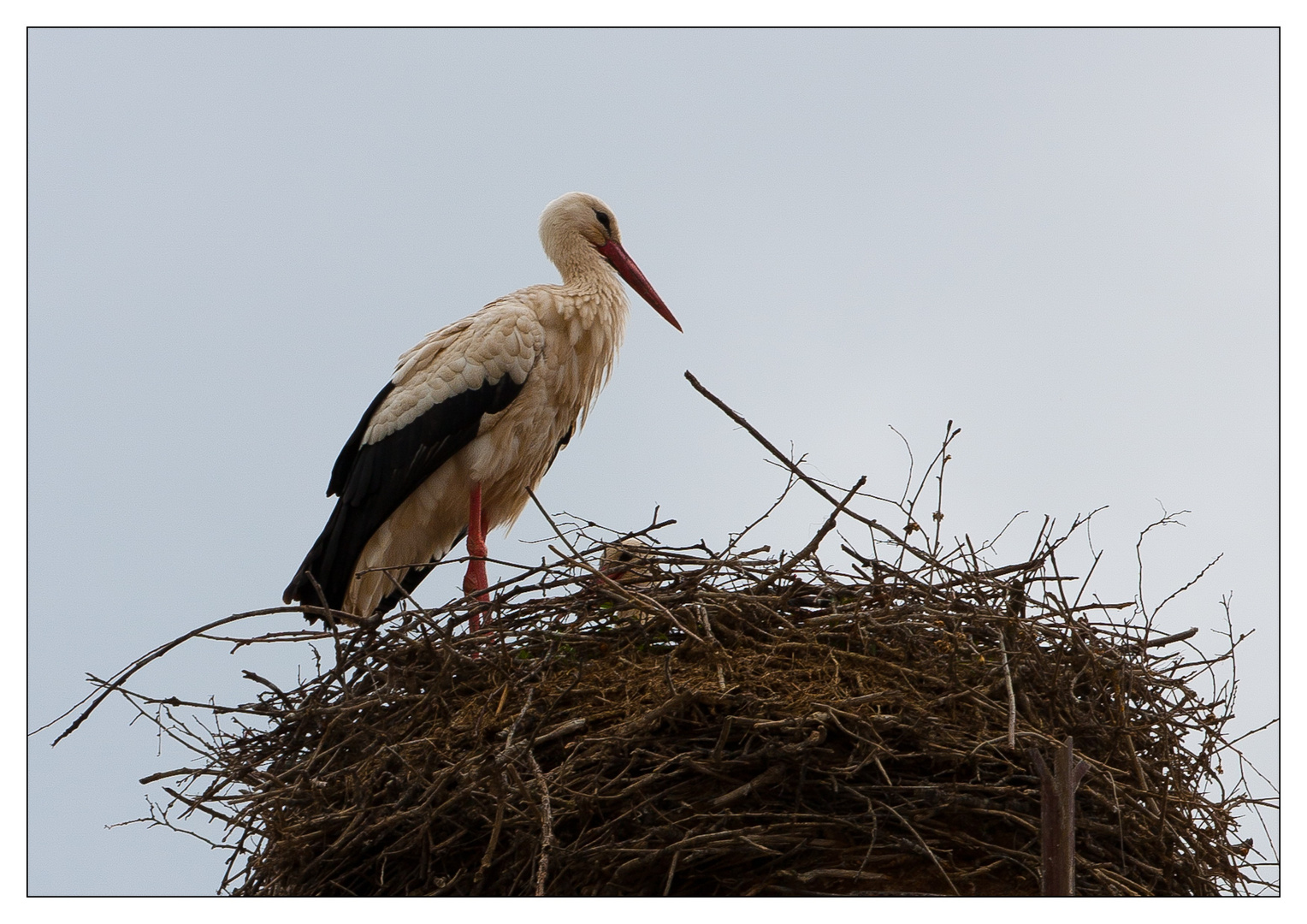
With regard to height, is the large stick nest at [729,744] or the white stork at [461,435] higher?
the white stork at [461,435]

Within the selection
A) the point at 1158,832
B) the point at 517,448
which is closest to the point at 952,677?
the point at 1158,832

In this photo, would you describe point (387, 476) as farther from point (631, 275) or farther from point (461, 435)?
point (631, 275)

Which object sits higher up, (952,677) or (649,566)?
(649,566)

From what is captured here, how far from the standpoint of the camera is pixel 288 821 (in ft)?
11.9

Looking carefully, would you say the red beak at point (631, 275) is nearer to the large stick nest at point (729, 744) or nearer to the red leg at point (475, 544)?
the red leg at point (475, 544)

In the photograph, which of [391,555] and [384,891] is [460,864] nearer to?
[384,891]

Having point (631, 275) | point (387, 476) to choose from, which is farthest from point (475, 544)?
point (631, 275)

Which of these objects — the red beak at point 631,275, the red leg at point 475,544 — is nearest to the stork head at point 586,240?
the red beak at point 631,275

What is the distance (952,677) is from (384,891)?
1434 millimetres

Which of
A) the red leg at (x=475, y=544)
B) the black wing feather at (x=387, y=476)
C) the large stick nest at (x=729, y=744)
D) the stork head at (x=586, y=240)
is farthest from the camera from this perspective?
the stork head at (x=586, y=240)

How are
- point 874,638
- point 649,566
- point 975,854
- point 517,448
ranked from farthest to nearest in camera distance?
point 517,448 → point 649,566 → point 874,638 → point 975,854

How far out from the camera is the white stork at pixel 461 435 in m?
5.29

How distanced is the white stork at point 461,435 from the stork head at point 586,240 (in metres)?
0.16

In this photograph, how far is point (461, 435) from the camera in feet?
17.4
